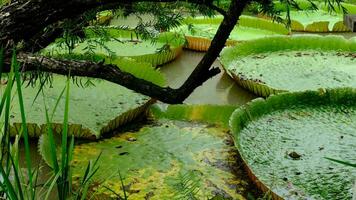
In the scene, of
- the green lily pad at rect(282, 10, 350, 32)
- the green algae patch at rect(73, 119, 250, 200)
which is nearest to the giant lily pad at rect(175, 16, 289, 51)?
the green lily pad at rect(282, 10, 350, 32)

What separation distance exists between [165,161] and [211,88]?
1149mm

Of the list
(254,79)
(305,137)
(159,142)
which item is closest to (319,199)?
(305,137)

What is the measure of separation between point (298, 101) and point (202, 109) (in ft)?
1.46

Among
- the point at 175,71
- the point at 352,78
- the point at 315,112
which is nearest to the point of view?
the point at 315,112

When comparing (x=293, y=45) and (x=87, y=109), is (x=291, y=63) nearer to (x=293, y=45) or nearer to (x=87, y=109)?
(x=293, y=45)

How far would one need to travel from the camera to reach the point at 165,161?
227 centimetres

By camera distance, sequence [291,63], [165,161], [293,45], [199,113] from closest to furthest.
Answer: [165,161] < [199,113] < [291,63] < [293,45]

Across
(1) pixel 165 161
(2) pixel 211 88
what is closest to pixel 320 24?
(2) pixel 211 88

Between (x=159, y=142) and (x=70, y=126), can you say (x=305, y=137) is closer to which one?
(x=159, y=142)

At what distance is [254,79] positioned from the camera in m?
3.23

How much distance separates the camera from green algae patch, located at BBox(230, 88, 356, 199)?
2055 millimetres

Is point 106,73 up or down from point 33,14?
down

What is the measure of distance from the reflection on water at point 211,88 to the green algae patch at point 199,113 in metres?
0.38

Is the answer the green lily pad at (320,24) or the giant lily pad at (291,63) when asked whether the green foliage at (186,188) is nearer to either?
the giant lily pad at (291,63)
